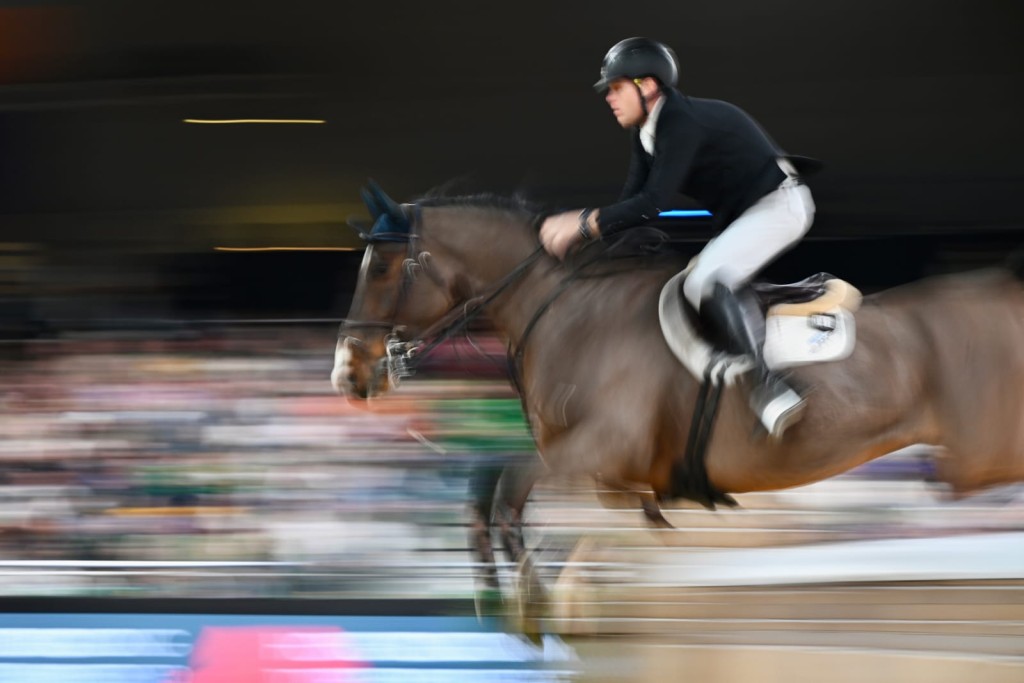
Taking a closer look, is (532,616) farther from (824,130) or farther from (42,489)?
(824,130)

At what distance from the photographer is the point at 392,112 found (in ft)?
19.2

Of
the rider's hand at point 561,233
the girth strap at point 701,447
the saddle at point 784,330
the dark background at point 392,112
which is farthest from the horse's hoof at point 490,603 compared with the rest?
the dark background at point 392,112

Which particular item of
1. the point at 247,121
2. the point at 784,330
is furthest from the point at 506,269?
the point at 247,121

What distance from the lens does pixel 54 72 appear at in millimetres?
5656

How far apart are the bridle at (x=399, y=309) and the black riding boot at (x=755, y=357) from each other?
1.71 ft

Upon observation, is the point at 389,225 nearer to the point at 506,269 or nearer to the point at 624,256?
the point at 506,269

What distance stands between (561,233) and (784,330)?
61 cm

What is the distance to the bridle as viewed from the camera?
2.88 m

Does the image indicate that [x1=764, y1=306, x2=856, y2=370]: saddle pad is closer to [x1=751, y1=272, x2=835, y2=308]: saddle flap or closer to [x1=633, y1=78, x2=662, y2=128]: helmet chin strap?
[x1=751, y1=272, x2=835, y2=308]: saddle flap

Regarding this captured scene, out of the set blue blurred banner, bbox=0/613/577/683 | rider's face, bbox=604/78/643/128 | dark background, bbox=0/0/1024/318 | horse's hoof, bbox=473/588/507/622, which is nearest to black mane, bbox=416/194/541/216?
rider's face, bbox=604/78/643/128

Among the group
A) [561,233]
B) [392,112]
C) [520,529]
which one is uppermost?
[392,112]

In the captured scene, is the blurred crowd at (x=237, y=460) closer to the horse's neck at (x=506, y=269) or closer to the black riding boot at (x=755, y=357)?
the horse's neck at (x=506, y=269)

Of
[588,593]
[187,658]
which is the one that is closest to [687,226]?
[588,593]

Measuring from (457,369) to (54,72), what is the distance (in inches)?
123
